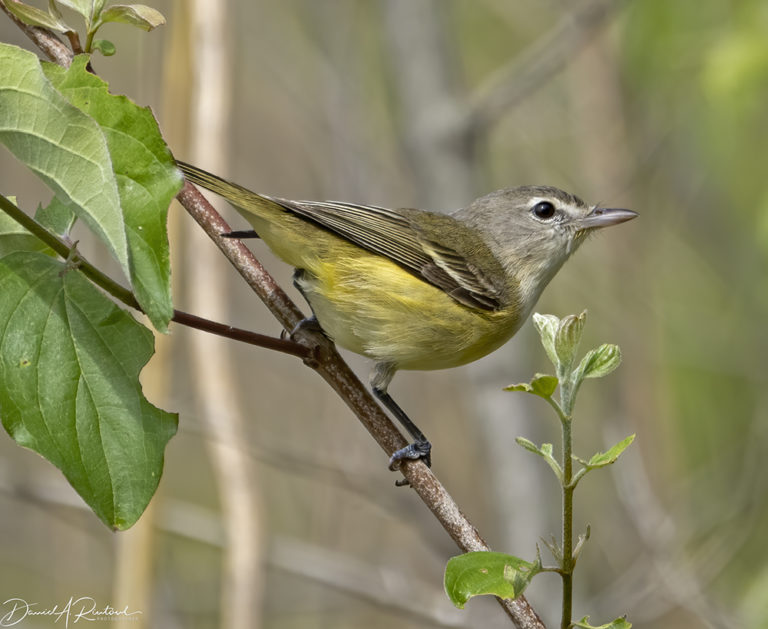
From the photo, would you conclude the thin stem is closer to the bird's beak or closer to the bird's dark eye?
the bird's beak

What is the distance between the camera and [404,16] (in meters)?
5.31

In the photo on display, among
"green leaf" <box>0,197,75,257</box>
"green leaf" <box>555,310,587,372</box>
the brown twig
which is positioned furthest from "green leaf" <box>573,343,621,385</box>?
the brown twig

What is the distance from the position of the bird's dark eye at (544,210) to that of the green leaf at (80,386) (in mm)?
2625

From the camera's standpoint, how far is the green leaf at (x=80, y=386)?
154 centimetres

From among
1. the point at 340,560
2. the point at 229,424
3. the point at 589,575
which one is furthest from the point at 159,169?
the point at 589,575

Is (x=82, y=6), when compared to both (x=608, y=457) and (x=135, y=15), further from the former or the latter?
(x=608, y=457)

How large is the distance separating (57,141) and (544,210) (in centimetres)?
286

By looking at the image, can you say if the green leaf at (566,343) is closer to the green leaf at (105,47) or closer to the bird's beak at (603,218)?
the green leaf at (105,47)

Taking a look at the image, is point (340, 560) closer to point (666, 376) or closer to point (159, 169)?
point (666, 376)

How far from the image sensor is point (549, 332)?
153 cm

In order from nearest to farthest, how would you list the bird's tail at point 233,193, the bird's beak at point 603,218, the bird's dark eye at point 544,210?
the bird's tail at point 233,193, the bird's beak at point 603,218, the bird's dark eye at point 544,210

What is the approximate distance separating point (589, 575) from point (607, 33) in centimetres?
370

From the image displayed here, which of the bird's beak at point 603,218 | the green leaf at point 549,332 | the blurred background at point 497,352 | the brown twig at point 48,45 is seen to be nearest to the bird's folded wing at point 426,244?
the bird's beak at point 603,218

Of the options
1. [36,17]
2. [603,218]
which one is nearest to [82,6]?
[36,17]
